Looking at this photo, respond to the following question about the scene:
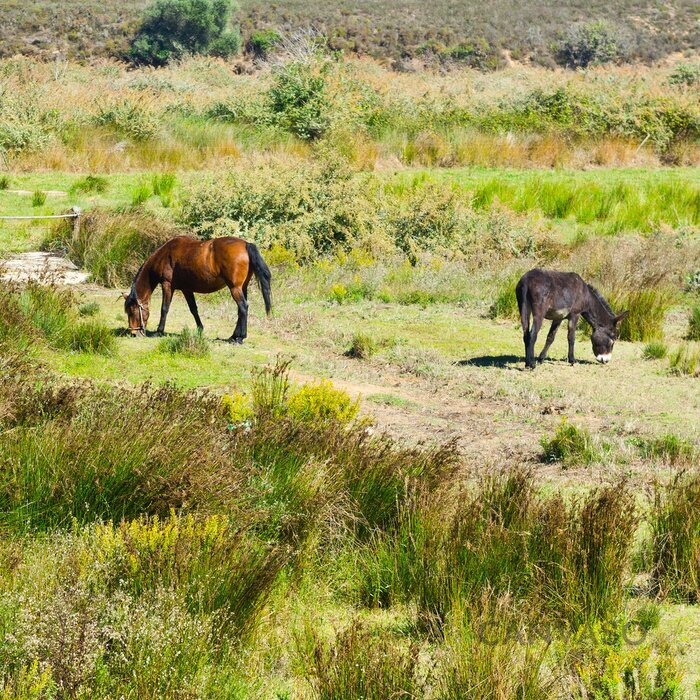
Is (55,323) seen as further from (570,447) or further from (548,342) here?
(570,447)

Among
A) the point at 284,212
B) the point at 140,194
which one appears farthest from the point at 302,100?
the point at 284,212

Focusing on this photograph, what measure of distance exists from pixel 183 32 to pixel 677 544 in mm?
56442

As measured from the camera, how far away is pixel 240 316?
12.6 meters

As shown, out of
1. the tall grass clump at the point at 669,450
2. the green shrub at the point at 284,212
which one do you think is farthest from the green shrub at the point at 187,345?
the green shrub at the point at 284,212

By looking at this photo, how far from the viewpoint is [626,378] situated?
12.2m

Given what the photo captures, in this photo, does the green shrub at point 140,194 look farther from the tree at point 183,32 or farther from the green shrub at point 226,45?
the green shrub at point 226,45

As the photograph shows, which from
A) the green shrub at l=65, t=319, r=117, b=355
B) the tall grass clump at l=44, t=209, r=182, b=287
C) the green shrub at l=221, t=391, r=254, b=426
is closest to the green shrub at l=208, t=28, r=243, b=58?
the tall grass clump at l=44, t=209, r=182, b=287

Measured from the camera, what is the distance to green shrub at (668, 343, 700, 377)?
40.8 feet

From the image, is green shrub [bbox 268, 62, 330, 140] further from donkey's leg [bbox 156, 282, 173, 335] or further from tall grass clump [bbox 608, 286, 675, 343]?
donkey's leg [bbox 156, 282, 173, 335]

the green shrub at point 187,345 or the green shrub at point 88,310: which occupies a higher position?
the green shrub at point 88,310

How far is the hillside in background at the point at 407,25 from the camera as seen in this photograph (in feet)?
207

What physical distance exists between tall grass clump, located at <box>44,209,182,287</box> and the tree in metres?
41.2

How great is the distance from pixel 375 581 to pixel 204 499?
103 centimetres

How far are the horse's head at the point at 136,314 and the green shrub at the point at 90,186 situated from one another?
1005cm
